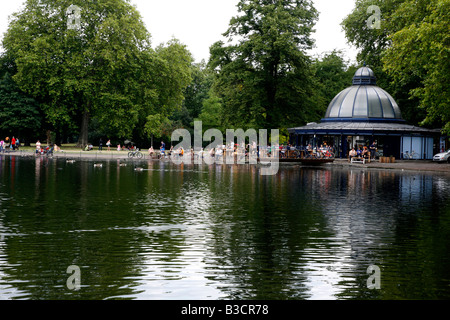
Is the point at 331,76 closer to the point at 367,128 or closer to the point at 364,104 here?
the point at 364,104

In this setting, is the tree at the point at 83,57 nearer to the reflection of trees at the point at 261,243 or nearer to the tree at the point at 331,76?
the tree at the point at 331,76

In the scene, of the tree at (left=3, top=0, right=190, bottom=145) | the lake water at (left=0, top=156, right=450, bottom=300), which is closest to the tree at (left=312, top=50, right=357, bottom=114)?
the tree at (left=3, top=0, right=190, bottom=145)

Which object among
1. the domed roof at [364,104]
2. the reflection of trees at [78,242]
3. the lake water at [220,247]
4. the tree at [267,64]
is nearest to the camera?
the lake water at [220,247]

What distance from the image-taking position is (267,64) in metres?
59.0

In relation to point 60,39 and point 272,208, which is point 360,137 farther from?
point 272,208

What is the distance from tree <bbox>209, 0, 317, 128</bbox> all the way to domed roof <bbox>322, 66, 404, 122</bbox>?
15.2ft

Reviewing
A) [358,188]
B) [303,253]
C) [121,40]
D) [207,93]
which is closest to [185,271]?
[303,253]

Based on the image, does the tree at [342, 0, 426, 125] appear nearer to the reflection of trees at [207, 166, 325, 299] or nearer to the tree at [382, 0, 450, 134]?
Answer: the tree at [382, 0, 450, 134]

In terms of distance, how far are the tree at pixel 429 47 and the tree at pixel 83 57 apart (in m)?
32.7

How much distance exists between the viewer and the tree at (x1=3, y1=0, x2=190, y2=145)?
64562 millimetres

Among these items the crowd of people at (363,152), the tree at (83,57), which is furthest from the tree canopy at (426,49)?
the tree at (83,57)

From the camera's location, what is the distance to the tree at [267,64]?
57750 millimetres

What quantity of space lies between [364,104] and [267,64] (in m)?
12.4

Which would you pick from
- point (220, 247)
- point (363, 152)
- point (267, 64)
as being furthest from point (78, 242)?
point (267, 64)
